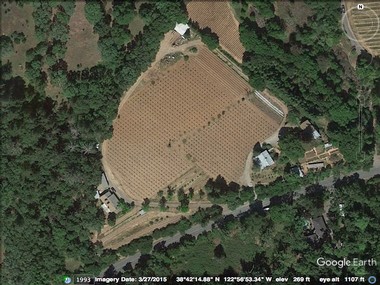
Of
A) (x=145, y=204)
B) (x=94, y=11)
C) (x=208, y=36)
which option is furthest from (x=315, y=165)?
(x=94, y=11)

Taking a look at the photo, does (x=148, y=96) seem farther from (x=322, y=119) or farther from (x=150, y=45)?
(x=322, y=119)

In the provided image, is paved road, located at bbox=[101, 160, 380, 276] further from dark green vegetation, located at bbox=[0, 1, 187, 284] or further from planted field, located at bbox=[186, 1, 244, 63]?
planted field, located at bbox=[186, 1, 244, 63]

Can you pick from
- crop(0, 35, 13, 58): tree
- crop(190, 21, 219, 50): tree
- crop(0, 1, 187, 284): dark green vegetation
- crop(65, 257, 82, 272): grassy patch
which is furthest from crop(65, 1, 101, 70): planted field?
crop(65, 257, 82, 272): grassy patch

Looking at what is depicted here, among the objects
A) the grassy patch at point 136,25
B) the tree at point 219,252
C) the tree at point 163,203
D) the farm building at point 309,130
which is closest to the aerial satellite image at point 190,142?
the farm building at point 309,130

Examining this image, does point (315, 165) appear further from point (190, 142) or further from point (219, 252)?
point (219, 252)

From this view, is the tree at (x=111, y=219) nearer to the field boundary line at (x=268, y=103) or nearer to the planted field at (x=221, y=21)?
the field boundary line at (x=268, y=103)
